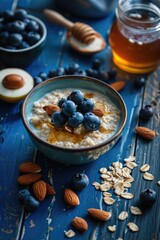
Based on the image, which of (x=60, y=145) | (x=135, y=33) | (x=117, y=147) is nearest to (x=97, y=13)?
(x=135, y=33)

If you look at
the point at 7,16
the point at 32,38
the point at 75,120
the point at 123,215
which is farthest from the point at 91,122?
the point at 7,16

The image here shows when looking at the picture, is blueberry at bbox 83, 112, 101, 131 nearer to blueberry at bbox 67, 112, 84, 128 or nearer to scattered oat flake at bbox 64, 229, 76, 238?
blueberry at bbox 67, 112, 84, 128

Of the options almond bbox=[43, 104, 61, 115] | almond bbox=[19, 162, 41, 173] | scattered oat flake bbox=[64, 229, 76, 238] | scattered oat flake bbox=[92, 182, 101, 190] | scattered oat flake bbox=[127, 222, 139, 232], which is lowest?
almond bbox=[19, 162, 41, 173]

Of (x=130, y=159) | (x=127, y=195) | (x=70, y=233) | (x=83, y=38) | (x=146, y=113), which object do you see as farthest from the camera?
(x=83, y=38)

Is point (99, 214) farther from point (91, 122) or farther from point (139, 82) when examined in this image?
point (139, 82)

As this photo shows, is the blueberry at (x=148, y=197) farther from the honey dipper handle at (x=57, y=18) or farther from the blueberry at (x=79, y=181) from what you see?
the honey dipper handle at (x=57, y=18)

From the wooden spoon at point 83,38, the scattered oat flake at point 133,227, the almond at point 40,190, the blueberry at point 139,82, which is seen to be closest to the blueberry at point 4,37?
the wooden spoon at point 83,38

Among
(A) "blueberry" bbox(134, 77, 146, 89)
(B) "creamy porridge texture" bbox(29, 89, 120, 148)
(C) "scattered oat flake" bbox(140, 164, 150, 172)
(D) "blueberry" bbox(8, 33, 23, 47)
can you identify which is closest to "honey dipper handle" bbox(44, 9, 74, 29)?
(D) "blueberry" bbox(8, 33, 23, 47)
